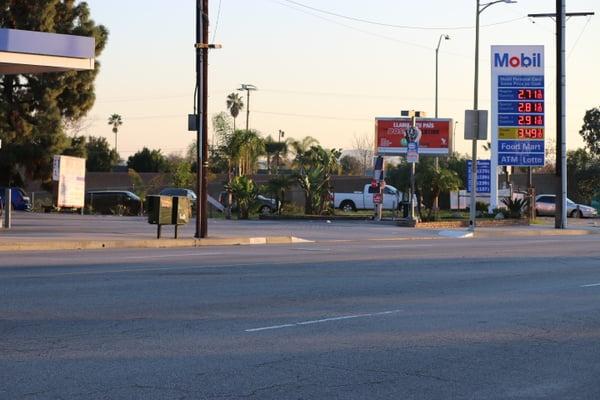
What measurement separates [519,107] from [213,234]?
21.5 m

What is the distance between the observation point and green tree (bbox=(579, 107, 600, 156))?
3440 inches

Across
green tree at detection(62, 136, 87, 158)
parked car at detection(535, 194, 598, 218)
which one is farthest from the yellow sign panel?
green tree at detection(62, 136, 87, 158)

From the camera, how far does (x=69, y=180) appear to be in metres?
40.4

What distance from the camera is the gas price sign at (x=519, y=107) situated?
45.5 m

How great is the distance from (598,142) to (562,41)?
158 ft

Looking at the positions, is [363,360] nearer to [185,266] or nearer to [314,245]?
[185,266]

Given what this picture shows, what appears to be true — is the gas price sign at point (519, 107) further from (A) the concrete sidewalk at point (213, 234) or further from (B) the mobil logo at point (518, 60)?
(A) the concrete sidewalk at point (213, 234)

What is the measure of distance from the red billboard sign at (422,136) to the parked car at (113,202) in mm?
15550

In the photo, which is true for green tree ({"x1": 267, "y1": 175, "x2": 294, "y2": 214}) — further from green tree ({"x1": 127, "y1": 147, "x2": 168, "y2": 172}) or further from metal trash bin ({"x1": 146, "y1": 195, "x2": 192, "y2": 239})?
green tree ({"x1": 127, "y1": 147, "x2": 168, "y2": 172})

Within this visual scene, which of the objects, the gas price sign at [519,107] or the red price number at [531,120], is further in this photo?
the gas price sign at [519,107]

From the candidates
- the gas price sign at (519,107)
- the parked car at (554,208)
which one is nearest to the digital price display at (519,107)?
the gas price sign at (519,107)

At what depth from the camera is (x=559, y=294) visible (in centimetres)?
1455

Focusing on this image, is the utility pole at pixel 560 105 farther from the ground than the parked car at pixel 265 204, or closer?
farther from the ground

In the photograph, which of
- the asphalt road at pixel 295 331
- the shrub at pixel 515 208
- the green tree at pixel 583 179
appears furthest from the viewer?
the green tree at pixel 583 179
